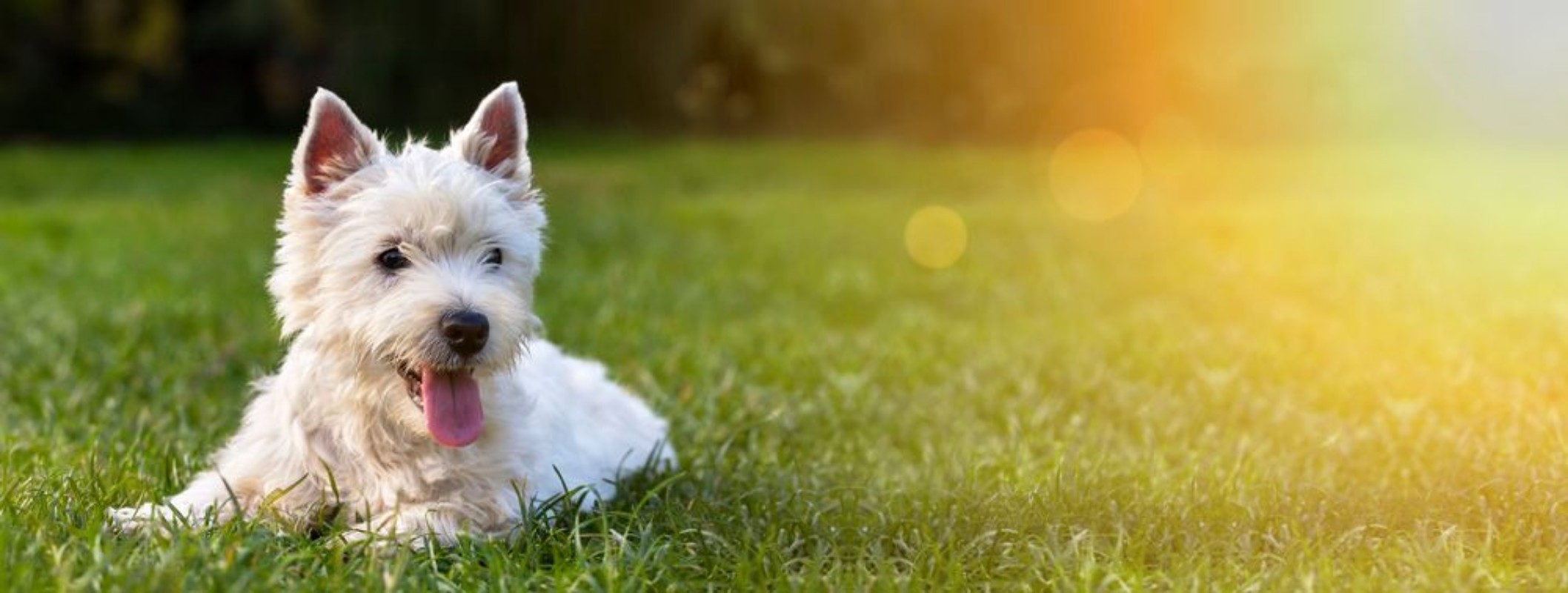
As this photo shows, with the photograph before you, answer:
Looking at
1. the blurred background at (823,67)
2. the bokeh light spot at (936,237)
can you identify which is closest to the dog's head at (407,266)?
the bokeh light spot at (936,237)

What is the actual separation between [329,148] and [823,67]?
21.9 m

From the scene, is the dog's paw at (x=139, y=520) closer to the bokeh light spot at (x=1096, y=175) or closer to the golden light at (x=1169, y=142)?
the bokeh light spot at (x=1096, y=175)

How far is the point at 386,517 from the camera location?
4.26 metres

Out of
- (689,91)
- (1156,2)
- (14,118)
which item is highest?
(1156,2)

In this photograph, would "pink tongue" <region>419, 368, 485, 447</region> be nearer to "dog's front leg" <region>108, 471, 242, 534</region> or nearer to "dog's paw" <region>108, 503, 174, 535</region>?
"dog's front leg" <region>108, 471, 242, 534</region>

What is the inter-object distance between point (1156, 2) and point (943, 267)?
15019mm

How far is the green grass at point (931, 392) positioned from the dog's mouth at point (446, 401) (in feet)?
1.07

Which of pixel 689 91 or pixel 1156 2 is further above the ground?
pixel 1156 2

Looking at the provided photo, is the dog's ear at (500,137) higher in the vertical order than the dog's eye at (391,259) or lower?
higher

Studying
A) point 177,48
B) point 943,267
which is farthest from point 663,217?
point 177,48

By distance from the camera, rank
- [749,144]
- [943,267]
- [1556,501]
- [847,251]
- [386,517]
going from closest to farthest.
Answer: [386,517] < [1556,501] < [943,267] < [847,251] < [749,144]

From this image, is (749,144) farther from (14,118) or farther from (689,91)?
(14,118)

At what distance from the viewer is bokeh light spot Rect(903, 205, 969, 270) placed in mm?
13422

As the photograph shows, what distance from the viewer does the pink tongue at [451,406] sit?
4.29 metres
